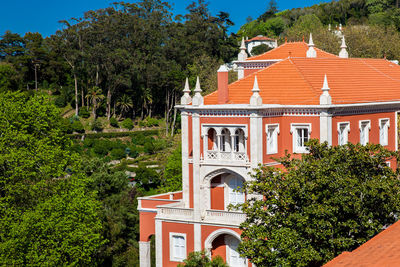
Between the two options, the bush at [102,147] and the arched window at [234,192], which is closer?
the arched window at [234,192]

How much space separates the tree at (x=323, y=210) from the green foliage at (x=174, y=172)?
2927cm

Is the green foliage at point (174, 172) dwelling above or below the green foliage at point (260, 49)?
below

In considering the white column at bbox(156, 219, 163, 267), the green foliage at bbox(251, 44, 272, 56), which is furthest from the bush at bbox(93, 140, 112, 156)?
the white column at bbox(156, 219, 163, 267)

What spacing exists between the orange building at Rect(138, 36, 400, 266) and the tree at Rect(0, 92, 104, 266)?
446 centimetres

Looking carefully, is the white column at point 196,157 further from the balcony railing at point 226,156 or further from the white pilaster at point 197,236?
the balcony railing at point 226,156

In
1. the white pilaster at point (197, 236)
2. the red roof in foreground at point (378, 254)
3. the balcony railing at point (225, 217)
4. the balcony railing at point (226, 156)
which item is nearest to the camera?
the red roof in foreground at point (378, 254)

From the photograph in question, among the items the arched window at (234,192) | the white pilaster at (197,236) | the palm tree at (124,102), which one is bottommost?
the white pilaster at (197,236)

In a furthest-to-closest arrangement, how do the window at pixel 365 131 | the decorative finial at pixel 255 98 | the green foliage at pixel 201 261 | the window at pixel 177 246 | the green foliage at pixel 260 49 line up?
the green foliage at pixel 260 49 < the window at pixel 365 131 < the window at pixel 177 246 < the decorative finial at pixel 255 98 < the green foliage at pixel 201 261

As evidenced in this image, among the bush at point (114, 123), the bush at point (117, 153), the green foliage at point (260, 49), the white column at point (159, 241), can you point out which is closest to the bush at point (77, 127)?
the bush at point (114, 123)

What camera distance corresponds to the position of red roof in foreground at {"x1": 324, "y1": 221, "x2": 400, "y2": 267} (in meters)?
15.0

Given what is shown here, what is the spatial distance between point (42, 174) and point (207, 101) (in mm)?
9678

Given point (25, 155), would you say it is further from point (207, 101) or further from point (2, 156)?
point (207, 101)

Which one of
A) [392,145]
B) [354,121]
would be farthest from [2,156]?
[392,145]

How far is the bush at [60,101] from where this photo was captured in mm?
92062
